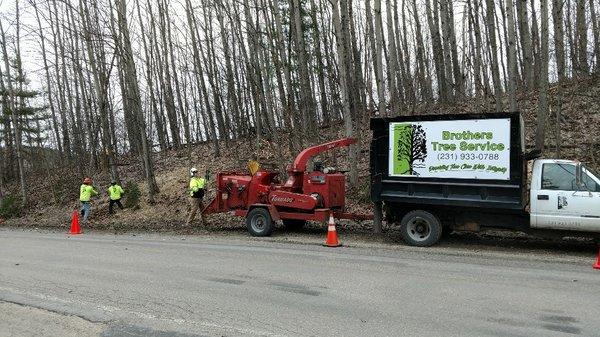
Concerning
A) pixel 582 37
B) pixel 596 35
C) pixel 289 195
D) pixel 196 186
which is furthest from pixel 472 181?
pixel 596 35

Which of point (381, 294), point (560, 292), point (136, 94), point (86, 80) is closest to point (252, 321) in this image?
point (381, 294)

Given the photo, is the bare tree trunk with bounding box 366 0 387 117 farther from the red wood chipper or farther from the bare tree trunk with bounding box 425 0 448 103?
the bare tree trunk with bounding box 425 0 448 103

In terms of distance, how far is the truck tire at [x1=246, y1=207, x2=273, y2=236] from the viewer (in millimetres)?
13094

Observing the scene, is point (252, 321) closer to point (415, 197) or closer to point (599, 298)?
point (599, 298)

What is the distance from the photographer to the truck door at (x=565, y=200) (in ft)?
31.3

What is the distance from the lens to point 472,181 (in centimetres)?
1047

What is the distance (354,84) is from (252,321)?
18.7 m

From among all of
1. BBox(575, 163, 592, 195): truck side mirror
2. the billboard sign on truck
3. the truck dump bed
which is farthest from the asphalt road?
the billboard sign on truck

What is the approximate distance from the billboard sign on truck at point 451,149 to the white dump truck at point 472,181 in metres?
0.02

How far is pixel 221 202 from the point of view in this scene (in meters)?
14.2

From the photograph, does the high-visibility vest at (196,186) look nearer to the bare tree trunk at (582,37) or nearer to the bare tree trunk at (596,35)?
the bare tree trunk at (582,37)

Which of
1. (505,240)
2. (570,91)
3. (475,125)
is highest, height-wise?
(570,91)

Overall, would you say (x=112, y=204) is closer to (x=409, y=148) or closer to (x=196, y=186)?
(x=196, y=186)

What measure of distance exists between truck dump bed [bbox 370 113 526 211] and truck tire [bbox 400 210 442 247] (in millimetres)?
317
